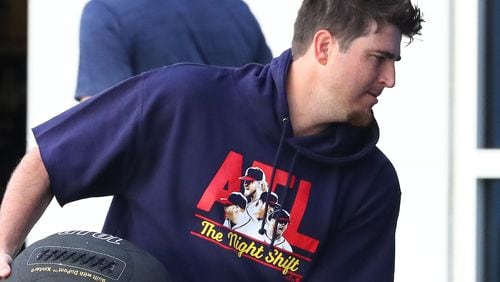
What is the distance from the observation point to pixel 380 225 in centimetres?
362

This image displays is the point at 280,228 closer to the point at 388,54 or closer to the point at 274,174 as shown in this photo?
the point at 274,174

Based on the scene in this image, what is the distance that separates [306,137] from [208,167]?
0.27 meters

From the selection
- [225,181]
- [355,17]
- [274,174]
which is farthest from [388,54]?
[225,181]

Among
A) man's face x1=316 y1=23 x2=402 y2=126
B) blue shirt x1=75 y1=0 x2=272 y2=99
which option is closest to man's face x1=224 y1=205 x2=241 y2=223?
man's face x1=316 y1=23 x2=402 y2=126

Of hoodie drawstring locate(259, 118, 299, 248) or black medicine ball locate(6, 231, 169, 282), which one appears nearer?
black medicine ball locate(6, 231, 169, 282)

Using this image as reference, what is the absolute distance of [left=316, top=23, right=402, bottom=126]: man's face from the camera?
3.39m

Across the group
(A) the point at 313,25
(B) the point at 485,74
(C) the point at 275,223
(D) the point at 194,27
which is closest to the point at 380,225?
(C) the point at 275,223

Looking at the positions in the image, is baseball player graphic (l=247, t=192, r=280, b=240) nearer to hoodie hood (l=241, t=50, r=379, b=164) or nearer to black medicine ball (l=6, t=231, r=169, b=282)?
hoodie hood (l=241, t=50, r=379, b=164)

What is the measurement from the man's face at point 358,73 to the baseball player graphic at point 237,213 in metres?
0.31

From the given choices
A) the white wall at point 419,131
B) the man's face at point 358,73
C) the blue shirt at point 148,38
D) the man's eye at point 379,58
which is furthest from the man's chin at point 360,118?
the white wall at point 419,131

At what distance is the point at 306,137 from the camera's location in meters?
3.48

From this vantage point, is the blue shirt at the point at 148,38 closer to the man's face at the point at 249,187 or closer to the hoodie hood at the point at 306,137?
the hoodie hood at the point at 306,137

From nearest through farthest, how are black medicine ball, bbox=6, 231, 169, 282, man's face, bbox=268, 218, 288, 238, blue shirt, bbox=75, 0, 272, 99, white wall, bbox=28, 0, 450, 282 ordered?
black medicine ball, bbox=6, 231, 169, 282, man's face, bbox=268, 218, 288, 238, blue shirt, bbox=75, 0, 272, 99, white wall, bbox=28, 0, 450, 282

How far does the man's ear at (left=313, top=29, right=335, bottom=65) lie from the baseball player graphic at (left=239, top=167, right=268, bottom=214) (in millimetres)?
324
